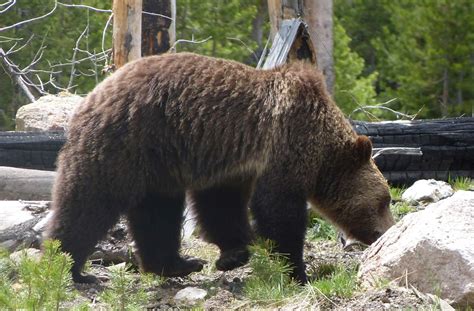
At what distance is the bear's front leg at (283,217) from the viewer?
649cm

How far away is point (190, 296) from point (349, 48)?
2129cm

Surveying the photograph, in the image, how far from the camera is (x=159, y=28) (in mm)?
10984

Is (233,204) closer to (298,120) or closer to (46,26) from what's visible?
(298,120)

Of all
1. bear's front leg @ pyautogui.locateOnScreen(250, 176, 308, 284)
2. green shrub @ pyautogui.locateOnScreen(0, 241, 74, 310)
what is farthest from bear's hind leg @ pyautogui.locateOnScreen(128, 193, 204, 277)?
green shrub @ pyautogui.locateOnScreen(0, 241, 74, 310)

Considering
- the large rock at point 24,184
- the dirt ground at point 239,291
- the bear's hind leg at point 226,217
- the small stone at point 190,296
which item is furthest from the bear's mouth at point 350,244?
the large rock at point 24,184

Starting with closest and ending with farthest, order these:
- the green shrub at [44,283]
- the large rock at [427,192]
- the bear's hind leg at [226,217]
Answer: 1. the green shrub at [44,283]
2. the bear's hind leg at [226,217]
3. the large rock at [427,192]

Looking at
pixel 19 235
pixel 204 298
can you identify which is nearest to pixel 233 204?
pixel 204 298

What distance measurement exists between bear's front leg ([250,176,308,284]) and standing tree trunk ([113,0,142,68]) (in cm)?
418

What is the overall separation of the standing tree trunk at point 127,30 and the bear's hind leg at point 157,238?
3651 millimetres

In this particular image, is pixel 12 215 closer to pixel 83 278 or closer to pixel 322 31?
pixel 83 278

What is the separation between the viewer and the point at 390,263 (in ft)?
19.2

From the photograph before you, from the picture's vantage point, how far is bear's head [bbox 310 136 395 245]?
6965 mm

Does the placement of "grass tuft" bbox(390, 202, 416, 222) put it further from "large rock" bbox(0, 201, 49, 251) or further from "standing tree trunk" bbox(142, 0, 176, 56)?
"standing tree trunk" bbox(142, 0, 176, 56)

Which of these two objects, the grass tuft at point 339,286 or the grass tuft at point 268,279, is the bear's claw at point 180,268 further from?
the grass tuft at point 339,286
